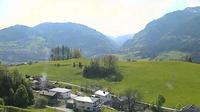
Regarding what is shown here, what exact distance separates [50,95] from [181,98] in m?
56.6

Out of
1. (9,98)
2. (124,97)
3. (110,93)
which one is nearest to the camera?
(9,98)

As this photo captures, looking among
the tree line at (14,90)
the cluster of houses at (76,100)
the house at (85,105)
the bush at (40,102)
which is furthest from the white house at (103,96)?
the tree line at (14,90)

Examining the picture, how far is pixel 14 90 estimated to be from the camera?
419ft

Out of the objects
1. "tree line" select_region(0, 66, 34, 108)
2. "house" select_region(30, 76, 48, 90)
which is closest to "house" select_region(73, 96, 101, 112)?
"tree line" select_region(0, 66, 34, 108)

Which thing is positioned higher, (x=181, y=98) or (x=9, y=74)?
(x=9, y=74)

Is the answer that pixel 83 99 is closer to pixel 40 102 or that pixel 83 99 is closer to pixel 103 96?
pixel 40 102

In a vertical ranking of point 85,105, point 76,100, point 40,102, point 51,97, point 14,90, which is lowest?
point 85,105

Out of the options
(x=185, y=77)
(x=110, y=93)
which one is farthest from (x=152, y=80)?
(x=110, y=93)

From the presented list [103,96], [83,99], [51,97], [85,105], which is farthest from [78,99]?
[103,96]

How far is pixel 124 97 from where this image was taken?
155 metres

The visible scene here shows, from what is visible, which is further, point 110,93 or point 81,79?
→ point 81,79

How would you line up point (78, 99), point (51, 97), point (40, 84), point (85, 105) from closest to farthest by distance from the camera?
1. point (85, 105)
2. point (78, 99)
3. point (51, 97)
4. point (40, 84)

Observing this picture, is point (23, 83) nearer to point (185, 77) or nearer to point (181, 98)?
point (181, 98)

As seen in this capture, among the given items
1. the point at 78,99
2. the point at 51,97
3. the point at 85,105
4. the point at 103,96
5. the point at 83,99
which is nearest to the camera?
the point at 85,105
